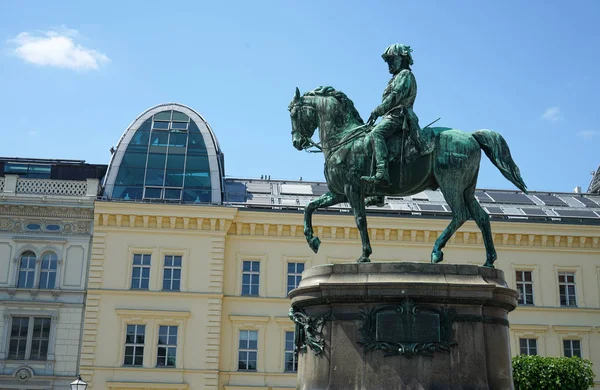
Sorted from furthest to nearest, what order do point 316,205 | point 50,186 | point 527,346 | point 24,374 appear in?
point 527,346, point 50,186, point 24,374, point 316,205

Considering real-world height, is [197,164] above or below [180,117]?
below

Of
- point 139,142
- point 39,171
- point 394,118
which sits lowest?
point 394,118

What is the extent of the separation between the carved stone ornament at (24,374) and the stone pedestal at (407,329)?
1107 inches

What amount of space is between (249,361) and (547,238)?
1605 centimetres

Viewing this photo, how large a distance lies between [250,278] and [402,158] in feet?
90.0

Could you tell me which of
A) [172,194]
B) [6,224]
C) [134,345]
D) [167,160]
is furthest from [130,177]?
[134,345]

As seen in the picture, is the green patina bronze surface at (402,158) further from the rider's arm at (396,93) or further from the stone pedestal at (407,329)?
the stone pedestal at (407,329)

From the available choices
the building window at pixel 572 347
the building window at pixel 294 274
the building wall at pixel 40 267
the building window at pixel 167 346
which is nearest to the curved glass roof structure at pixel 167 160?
the building wall at pixel 40 267

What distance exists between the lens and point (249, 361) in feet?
122

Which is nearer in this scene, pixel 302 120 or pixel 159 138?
A: pixel 302 120

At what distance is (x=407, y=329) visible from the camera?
10266 mm

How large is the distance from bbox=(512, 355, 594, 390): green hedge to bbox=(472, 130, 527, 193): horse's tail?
68.6 ft

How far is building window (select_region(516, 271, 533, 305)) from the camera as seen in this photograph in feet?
129

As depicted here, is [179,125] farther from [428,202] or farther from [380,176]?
[380,176]
